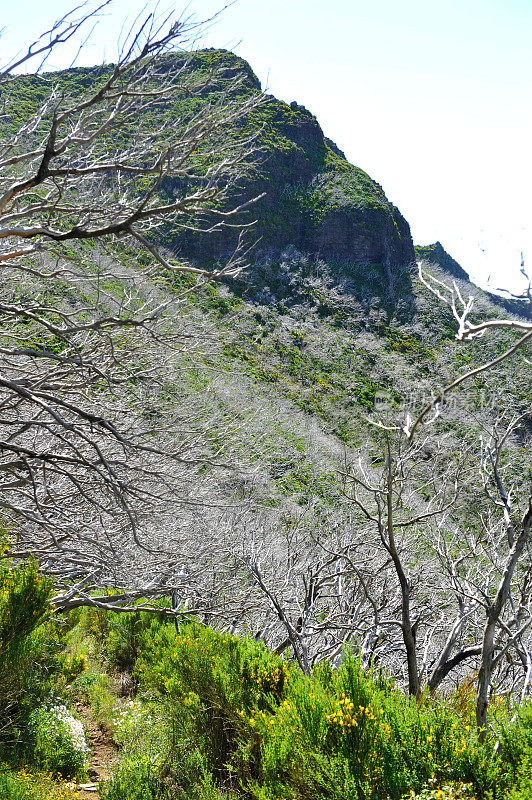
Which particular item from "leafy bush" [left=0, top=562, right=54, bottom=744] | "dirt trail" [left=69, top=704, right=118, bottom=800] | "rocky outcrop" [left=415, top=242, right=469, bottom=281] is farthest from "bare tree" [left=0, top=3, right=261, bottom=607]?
"rocky outcrop" [left=415, top=242, right=469, bottom=281]

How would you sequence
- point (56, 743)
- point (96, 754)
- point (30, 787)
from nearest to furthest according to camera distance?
point (30, 787), point (56, 743), point (96, 754)

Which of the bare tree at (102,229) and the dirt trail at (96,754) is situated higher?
the bare tree at (102,229)

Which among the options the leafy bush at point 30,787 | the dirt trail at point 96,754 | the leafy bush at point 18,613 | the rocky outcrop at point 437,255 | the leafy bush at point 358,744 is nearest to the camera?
the leafy bush at point 358,744

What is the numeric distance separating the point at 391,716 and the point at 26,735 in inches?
177

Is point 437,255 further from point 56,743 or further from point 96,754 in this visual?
point 56,743

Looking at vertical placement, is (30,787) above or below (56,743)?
above

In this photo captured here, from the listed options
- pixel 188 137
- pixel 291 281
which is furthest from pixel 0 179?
pixel 291 281

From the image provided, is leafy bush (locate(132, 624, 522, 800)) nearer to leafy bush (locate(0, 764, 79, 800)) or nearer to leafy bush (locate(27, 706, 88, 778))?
leafy bush (locate(0, 764, 79, 800))

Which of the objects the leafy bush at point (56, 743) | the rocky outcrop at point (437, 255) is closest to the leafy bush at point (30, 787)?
the leafy bush at point (56, 743)

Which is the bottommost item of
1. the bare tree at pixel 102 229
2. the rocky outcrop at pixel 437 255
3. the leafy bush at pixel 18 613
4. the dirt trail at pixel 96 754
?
the dirt trail at pixel 96 754

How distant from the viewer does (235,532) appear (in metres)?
11.1

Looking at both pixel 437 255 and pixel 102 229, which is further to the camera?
pixel 437 255

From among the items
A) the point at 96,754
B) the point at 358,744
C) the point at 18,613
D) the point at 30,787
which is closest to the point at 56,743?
the point at 96,754

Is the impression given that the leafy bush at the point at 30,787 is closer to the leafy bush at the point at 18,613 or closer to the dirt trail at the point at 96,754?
the dirt trail at the point at 96,754
